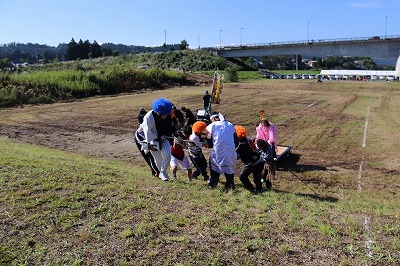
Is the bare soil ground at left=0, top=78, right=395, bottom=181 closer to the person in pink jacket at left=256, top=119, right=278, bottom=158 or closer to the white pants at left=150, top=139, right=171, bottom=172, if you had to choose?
the person in pink jacket at left=256, top=119, right=278, bottom=158

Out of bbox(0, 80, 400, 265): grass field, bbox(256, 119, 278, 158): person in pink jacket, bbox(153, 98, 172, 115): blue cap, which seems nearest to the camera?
bbox(0, 80, 400, 265): grass field

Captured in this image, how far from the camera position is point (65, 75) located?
38594 millimetres

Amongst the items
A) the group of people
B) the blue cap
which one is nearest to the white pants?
the group of people

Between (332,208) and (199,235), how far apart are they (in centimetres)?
282

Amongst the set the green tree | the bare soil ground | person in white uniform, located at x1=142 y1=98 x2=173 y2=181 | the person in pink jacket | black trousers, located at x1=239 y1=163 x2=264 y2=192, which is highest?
the green tree

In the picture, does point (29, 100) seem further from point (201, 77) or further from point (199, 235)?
point (201, 77)

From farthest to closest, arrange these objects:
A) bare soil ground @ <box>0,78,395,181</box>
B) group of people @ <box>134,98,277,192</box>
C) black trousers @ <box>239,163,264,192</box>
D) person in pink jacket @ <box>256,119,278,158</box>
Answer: bare soil ground @ <box>0,78,395,181</box>, person in pink jacket @ <box>256,119,278,158</box>, black trousers @ <box>239,163,264,192</box>, group of people @ <box>134,98,277,192</box>

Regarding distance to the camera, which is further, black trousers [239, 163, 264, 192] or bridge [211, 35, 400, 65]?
bridge [211, 35, 400, 65]

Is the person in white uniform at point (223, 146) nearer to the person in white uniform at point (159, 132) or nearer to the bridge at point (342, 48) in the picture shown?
the person in white uniform at point (159, 132)

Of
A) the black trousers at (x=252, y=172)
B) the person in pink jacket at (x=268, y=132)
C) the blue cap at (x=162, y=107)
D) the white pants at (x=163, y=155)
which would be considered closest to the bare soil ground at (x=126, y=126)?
the person in pink jacket at (x=268, y=132)

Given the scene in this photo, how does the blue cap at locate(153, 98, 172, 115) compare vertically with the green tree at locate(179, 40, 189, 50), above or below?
below

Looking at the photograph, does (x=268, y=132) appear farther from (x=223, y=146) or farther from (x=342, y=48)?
(x=342, y=48)

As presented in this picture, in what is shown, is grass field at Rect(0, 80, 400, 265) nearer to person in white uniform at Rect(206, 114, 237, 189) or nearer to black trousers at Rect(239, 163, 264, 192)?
person in white uniform at Rect(206, 114, 237, 189)

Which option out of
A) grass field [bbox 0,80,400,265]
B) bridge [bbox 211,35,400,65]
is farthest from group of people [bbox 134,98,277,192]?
bridge [bbox 211,35,400,65]
